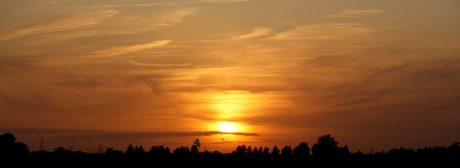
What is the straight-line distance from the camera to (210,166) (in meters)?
181

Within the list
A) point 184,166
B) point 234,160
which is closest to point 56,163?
point 184,166

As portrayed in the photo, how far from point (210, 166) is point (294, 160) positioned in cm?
2124

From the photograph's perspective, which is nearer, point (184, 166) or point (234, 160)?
point (184, 166)

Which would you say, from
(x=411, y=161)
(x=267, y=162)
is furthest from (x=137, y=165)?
(x=411, y=161)

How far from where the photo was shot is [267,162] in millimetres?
184250

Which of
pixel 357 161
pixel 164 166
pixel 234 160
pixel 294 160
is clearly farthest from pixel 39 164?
pixel 357 161

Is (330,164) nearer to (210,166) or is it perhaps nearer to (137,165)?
(210,166)

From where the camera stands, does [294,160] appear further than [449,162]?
Yes

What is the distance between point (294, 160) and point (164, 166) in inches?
1267

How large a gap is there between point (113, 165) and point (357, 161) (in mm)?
57188

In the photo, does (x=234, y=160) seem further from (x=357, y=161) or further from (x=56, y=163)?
(x=56, y=163)

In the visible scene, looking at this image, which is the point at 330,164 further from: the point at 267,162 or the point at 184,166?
Answer: the point at 184,166

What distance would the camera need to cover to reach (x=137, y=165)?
580 feet

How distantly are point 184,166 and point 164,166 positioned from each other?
459cm
